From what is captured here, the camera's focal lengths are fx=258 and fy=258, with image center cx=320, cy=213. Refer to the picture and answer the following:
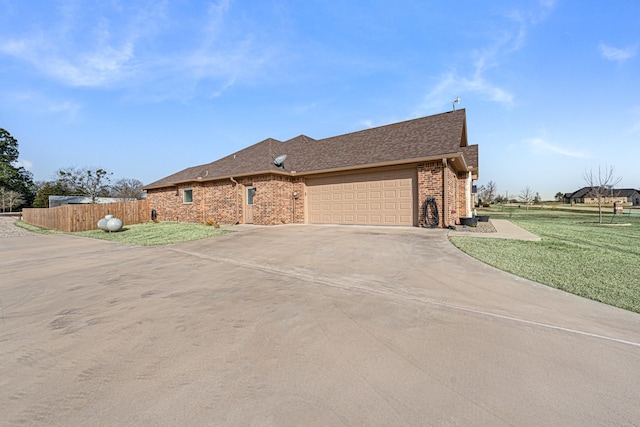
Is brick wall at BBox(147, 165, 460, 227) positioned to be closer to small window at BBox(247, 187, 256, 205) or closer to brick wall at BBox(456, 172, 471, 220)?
brick wall at BBox(456, 172, 471, 220)

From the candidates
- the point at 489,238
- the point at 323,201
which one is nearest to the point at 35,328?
the point at 489,238

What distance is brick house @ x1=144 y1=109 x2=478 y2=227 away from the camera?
455 inches

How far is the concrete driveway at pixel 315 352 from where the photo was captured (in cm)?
174

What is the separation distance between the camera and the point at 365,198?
42.7 ft

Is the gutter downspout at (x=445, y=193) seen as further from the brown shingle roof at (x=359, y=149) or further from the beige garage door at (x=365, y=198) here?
the beige garage door at (x=365, y=198)

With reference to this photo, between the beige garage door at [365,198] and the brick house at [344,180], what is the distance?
0.15 feet

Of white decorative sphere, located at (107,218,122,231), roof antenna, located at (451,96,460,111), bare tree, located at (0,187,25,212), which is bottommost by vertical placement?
white decorative sphere, located at (107,218,122,231)

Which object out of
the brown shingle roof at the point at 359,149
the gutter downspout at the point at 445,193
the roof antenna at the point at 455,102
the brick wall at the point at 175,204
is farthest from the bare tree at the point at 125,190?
the gutter downspout at the point at 445,193

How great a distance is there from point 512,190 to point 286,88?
6526 centimetres

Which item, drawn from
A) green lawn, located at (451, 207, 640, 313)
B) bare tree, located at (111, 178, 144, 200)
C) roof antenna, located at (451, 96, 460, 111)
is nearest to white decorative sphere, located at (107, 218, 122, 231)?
green lawn, located at (451, 207, 640, 313)

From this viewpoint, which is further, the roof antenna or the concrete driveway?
the roof antenna

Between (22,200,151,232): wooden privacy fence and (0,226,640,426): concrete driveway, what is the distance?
14.4 m

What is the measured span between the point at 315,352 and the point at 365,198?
36.1ft

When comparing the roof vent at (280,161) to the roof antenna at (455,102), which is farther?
the roof antenna at (455,102)
